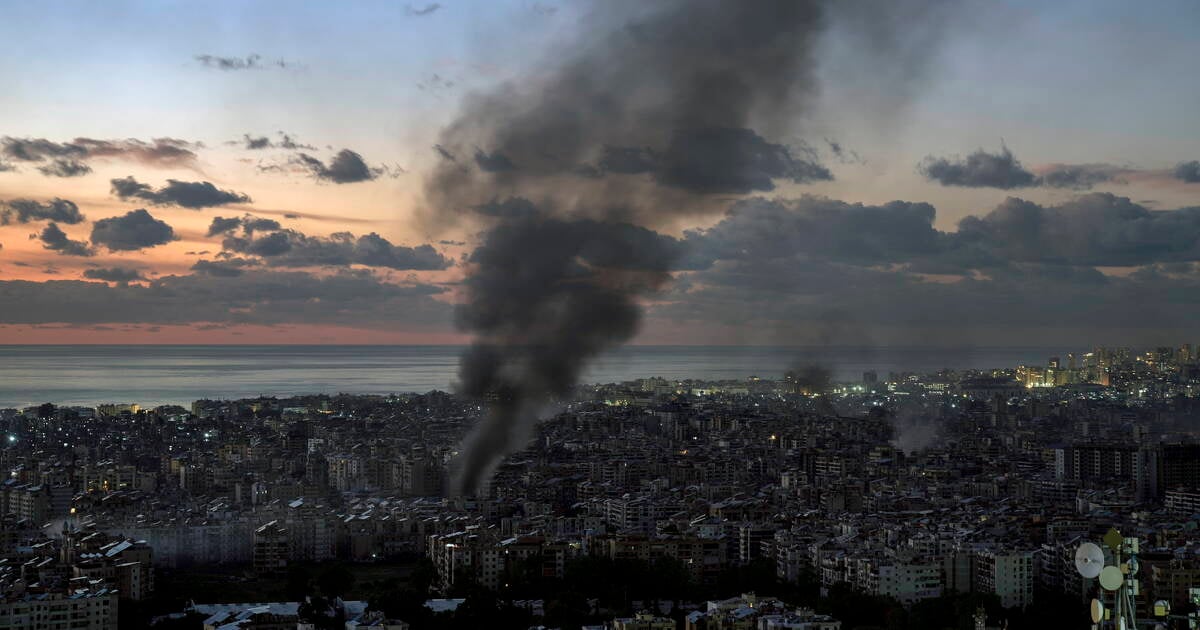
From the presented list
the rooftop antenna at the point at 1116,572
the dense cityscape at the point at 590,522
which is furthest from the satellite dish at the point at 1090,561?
the dense cityscape at the point at 590,522

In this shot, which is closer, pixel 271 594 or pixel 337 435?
pixel 271 594

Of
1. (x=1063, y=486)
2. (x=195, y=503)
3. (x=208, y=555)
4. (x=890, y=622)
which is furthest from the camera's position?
(x=1063, y=486)

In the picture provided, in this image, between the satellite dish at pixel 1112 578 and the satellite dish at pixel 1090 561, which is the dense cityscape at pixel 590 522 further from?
the satellite dish at pixel 1112 578

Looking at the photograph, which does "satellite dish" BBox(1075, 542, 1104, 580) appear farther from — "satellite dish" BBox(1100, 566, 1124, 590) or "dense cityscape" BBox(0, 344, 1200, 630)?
"dense cityscape" BBox(0, 344, 1200, 630)

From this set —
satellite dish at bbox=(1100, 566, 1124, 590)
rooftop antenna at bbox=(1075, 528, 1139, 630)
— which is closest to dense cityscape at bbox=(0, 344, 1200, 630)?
rooftop antenna at bbox=(1075, 528, 1139, 630)

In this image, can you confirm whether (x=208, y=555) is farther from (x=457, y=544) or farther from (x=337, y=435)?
(x=337, y=435)

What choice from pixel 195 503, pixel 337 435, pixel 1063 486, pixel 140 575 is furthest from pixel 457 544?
pixel 337 435
